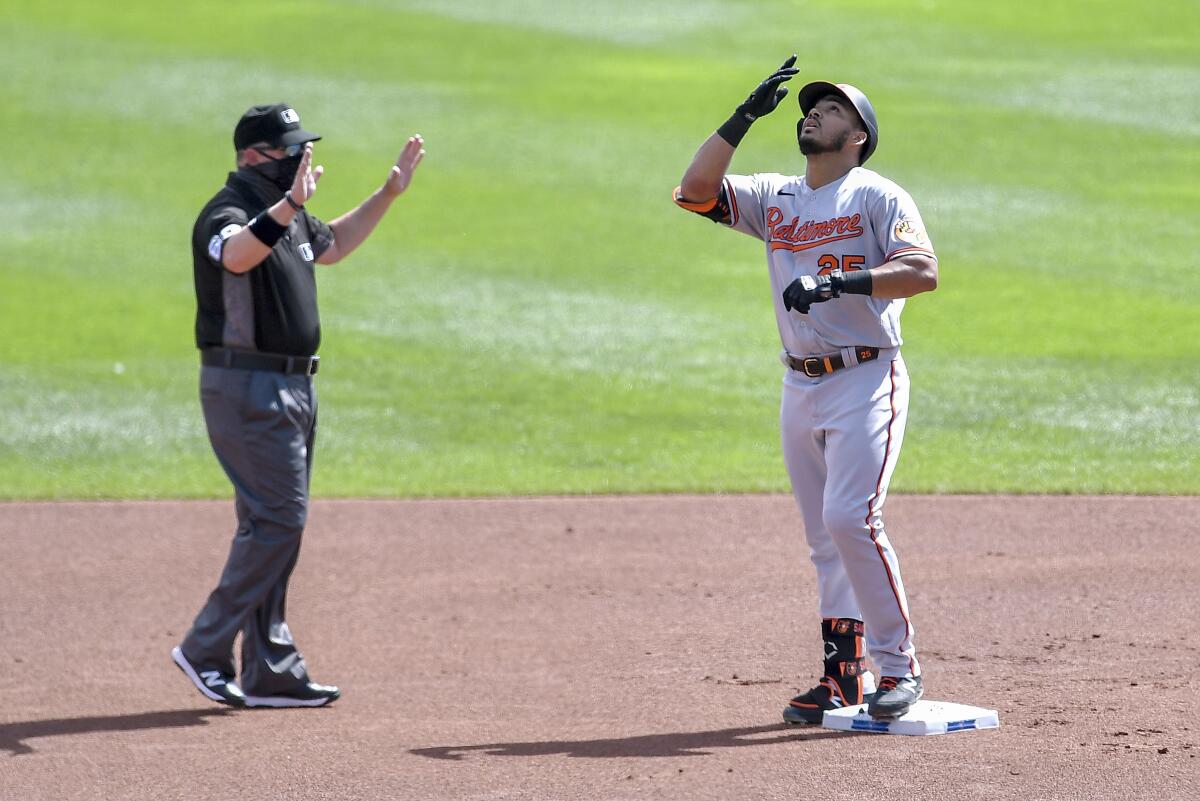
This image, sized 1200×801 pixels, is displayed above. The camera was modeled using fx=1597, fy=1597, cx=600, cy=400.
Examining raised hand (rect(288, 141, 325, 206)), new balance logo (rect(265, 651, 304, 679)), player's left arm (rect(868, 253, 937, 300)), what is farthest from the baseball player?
new balance logo (rect(265, 651, 304, 679))

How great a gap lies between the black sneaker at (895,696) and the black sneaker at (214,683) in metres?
2.51

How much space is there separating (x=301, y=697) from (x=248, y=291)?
1.63 metres

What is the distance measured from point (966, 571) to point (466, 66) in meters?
16.2

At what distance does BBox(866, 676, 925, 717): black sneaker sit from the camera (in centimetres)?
549

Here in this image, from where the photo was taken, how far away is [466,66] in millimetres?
22703

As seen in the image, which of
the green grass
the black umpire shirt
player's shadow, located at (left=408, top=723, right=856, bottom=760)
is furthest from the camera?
the green grass

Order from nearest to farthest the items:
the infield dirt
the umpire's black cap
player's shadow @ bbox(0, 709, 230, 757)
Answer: the infield dirt → player's shadow @ bbox(0, 709, 230, 757) → the umpire's black cap

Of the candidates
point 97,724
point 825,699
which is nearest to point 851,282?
point 825,699

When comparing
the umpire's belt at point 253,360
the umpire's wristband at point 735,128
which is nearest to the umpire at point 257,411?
the umpire's belt at point 253,360

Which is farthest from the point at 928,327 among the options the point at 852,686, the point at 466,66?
the point at 466,66

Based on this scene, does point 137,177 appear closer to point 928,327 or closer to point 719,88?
point 719,88

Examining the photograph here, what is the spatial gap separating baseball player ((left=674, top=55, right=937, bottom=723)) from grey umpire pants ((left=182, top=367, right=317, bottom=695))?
1.84 m

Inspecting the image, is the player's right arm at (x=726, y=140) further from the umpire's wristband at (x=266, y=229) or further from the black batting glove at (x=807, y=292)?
the umpire's wristband at (x=266, y=229)

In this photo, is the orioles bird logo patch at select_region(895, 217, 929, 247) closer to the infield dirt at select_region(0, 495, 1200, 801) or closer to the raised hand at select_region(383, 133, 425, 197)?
the infield dirt at select_region(0, 495, 1200, 801)
